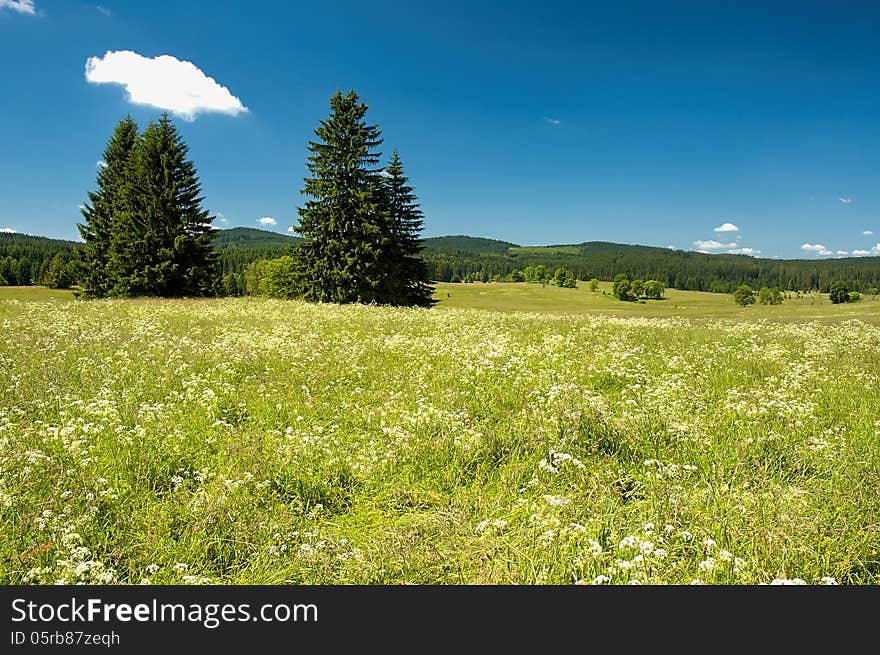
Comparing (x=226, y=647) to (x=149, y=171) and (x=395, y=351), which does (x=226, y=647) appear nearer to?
(x=395, y=351)

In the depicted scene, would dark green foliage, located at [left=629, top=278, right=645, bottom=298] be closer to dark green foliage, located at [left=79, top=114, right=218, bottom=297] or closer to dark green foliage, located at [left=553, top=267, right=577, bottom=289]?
dark green foliage, located at [left=553, top=267, right=577, bottom=289]

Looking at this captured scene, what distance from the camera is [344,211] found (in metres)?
33.8

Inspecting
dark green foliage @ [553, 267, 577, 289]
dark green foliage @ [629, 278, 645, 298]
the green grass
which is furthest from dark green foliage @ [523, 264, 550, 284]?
the green grass

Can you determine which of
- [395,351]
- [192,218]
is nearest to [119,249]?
[192,218]

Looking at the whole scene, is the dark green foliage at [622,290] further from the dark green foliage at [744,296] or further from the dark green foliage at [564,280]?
the dark green foliage at [744,296]

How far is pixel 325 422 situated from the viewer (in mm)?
6250

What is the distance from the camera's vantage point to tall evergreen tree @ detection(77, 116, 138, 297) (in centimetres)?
3778

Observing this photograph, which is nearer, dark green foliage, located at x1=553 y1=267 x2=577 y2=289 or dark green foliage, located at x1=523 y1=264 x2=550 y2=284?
dark green foliage, located at x1=553 y1=267 x2=577 y2=289

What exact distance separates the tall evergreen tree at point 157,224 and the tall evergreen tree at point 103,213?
387 cm

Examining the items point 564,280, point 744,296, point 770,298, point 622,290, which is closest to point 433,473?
point 744,296

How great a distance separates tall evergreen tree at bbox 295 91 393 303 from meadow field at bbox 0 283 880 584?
2484 cm

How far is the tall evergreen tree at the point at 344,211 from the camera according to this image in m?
33.7

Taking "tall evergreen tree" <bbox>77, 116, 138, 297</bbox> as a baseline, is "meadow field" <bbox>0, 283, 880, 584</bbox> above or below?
below

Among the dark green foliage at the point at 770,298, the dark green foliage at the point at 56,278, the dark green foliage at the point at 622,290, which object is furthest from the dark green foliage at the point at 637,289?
the dark green foliage at the point at 56,278
